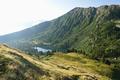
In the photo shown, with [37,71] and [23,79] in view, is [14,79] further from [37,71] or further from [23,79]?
[37,71]

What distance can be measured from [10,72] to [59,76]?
20407mm

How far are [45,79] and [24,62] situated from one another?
887 centimetres

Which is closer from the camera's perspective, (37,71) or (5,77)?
(5,77)

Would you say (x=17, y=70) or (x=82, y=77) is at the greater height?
(x=17, y=70)

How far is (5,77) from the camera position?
64562mm

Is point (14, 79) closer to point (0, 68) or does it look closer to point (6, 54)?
point (0, 68)

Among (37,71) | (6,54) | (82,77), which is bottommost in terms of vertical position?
(82,77)

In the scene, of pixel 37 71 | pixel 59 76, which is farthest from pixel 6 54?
pixel 59 76

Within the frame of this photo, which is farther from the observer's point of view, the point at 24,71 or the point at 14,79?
the point at 24,71

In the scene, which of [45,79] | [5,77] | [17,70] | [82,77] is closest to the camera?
[5,77]

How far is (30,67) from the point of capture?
7719cm

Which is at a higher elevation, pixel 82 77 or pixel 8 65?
pixel 8 65

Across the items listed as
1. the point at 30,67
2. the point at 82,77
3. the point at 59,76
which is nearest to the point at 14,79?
the point at 30,67

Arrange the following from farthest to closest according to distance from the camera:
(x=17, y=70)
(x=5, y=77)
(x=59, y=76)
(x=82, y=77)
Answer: (x=82, y=77) → (x=59, y=76) → (x=17, y=70) → (x=5, y=77)
